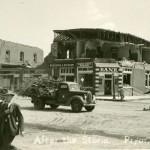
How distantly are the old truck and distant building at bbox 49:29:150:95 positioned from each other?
17.3 metres

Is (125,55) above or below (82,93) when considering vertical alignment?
above

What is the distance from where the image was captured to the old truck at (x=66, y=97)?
20.3 metres

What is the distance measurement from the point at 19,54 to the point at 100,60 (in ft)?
60.0

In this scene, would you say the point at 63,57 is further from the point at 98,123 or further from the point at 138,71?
the point at 98,123

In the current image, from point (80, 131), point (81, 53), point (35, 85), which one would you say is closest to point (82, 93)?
point (35, 85)

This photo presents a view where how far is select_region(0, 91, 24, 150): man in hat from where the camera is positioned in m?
7.45

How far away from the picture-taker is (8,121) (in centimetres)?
748

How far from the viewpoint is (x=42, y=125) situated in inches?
570

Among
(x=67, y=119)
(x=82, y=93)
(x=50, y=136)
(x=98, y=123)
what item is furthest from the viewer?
(x=82, y=93)

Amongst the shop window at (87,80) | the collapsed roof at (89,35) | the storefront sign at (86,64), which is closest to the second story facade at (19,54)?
the collapsed roof at (89,35)

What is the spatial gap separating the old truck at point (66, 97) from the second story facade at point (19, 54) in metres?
29.5

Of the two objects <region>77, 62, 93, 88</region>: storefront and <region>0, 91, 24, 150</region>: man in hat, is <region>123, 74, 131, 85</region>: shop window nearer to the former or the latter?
<region>77, 62, 93, 88</region>: storefront

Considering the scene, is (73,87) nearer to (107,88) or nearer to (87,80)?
(87,80)

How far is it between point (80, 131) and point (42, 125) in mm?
2389
